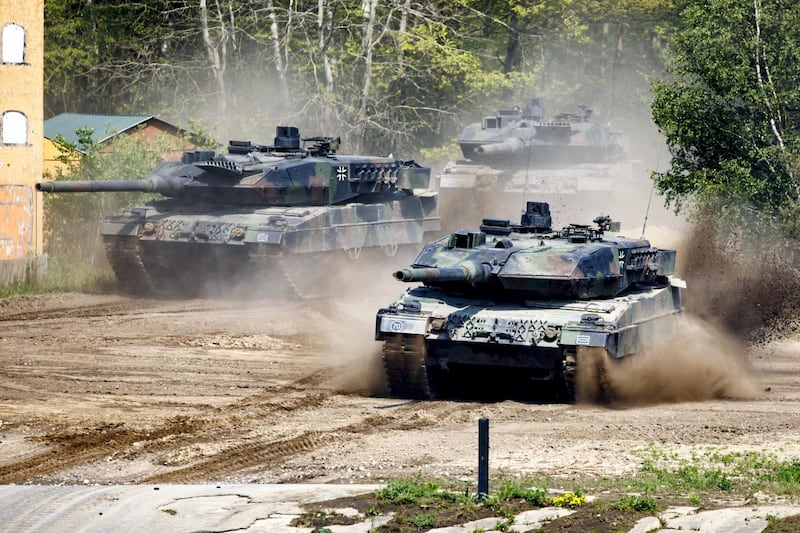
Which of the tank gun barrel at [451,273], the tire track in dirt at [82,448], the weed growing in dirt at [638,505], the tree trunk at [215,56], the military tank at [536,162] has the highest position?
the tree trunk at [215,56]

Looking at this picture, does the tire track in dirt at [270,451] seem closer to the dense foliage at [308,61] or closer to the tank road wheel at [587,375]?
the tank road wheel at [587,375]

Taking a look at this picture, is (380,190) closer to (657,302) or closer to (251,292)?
(251,292)

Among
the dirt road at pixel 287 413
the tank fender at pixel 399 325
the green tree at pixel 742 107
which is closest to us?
the dirt road at pixel 287 413

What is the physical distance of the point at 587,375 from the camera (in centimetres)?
1425

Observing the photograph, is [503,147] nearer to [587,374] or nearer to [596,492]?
[587,374]

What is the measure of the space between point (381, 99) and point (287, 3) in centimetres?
436

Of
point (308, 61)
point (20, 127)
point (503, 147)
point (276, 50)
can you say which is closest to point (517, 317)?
point (20, 127)

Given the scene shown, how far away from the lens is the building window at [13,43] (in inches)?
975

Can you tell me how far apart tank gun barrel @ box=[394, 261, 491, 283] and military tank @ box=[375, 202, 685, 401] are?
1 cm

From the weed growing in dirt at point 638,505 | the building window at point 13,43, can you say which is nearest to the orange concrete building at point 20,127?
the building window at point 13,43

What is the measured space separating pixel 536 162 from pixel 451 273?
16987 millimetres

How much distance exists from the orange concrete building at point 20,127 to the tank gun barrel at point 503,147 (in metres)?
9.68

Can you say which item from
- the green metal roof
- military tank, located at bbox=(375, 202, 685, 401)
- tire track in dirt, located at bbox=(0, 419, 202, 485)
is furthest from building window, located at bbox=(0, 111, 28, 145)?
tire track in dirt, located at bbox=(0, 419, 202, 485)

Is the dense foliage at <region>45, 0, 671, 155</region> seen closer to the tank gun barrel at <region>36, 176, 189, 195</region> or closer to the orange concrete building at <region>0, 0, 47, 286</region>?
the orange concrete building at <region>0, 0, 47, 286</region>
